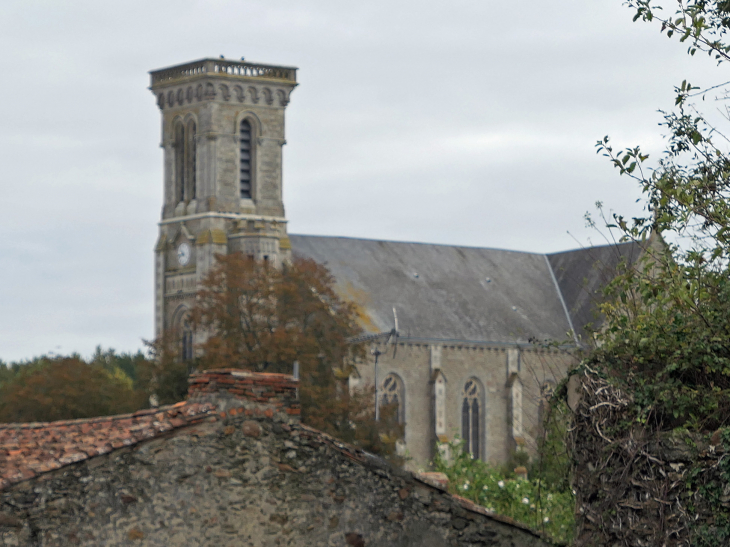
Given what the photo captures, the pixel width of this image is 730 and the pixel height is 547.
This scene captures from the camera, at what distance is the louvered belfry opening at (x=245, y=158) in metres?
60.1

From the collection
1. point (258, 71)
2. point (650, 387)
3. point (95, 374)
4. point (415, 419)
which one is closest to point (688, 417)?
point (650, 387)

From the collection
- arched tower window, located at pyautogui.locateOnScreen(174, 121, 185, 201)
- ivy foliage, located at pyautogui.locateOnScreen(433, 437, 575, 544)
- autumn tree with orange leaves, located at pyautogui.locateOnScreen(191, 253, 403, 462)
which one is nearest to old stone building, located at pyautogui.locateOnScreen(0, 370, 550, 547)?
ivy foliage, located at pyautogui.locateOnScreen(433, 437, 575, 544)

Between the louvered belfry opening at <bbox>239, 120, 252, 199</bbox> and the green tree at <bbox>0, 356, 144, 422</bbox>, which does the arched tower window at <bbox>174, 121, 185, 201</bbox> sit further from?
the green tree at <bbox>0, 356, 144, 422</bbox>

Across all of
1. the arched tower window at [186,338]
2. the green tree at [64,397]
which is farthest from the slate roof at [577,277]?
the green tree at [64,397]

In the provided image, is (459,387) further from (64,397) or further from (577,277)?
(64,397)

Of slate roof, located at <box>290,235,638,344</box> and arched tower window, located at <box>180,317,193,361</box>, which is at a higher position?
slate roof, located at <box>290,235,638,344</box>

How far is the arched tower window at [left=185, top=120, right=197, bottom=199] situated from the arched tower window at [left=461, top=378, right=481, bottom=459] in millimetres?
14513

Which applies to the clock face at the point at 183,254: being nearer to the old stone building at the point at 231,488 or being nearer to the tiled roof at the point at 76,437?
the tiled roof at the point at 76,437

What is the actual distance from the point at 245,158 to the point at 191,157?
2371 mm

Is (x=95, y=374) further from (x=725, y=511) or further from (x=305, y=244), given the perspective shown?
(x=725, y=511)

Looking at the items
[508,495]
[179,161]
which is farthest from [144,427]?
[179,161]

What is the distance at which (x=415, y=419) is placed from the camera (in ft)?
186

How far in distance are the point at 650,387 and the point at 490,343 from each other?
48.3 meters

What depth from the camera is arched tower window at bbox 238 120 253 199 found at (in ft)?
197
